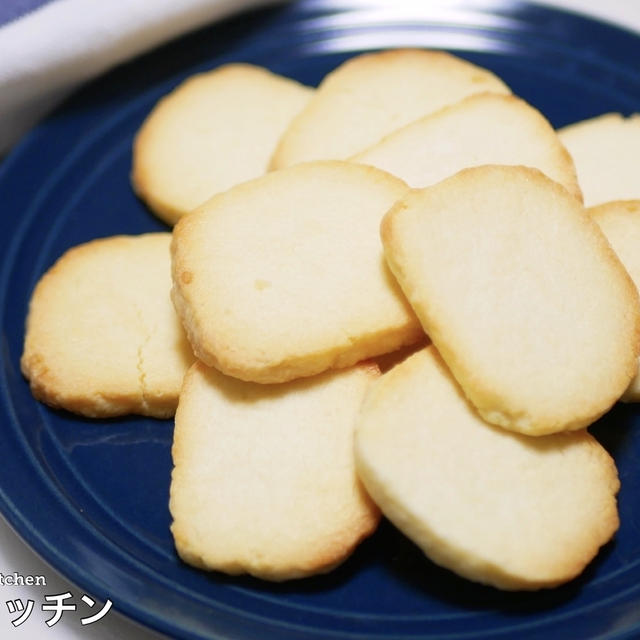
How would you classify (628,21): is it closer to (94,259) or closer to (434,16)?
(434,16)

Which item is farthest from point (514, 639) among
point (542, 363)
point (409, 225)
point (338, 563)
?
point (409, 225)

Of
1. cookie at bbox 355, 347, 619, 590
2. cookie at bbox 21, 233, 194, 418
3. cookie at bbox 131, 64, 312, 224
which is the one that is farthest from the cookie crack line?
cookie at bbox 355, 347, 619, 590

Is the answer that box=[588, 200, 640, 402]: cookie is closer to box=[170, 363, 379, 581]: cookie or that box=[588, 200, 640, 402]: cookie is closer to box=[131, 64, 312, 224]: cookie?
box=[170, 363, 379, 581]: cookie

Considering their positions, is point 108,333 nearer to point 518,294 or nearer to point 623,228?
point 518,294

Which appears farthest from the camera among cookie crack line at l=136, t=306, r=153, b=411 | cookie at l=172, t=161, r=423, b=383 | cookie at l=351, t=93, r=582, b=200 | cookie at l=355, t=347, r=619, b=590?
cookie at l=351, t=93, r=582, b=200

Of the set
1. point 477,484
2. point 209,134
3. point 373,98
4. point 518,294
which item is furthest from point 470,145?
point 477,484

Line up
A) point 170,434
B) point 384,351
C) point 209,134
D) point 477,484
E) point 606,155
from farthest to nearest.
→ point 209,134 → point 606,155 → point 170,434 → point 384,351 → point 477,484
